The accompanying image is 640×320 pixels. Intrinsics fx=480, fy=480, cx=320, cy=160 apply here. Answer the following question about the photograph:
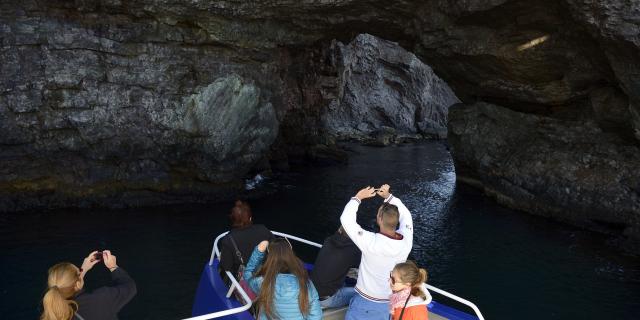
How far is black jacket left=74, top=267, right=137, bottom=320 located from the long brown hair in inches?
56.0

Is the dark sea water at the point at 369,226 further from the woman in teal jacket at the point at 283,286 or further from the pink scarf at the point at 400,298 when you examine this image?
the pink scarf at the point at 400,298

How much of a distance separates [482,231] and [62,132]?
1612cm

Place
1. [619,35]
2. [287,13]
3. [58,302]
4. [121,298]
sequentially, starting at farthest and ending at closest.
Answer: [287,13], [619,35], [121,298], [58,302]

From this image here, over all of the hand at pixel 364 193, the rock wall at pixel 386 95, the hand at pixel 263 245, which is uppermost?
the hand at pixel 364 193

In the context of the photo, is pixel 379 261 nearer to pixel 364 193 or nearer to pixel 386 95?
pixel 364 193

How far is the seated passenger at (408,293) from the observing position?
16.0ft

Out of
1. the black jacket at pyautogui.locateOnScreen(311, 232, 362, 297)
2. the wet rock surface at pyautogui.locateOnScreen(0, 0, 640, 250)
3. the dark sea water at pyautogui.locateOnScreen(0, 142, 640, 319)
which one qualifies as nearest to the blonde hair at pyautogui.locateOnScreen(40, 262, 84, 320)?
the black jacket at pyautogui.locateOnScreen(311, 232, 362, 297)

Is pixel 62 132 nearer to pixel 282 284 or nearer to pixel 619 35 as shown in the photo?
pixel 282 284

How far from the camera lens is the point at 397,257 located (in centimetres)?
560

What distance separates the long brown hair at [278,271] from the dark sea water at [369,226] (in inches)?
233

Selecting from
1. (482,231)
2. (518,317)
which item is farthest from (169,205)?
(518,317)

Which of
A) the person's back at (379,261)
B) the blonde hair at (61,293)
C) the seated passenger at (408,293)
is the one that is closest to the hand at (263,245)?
the person's back at (379,261)

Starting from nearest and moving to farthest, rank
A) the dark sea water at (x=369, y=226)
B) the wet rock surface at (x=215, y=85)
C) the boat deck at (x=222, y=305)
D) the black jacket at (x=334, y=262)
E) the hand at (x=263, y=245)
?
the hand at (x=263, y=245)
the black jacket at (x=334, y=262)
the boat deck at (x=222, y=305)
the dark sea water at (x=369, y=226)
the wet rock surface at (x=215, y=85)

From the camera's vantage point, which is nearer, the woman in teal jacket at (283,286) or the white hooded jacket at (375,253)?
the woman in teal jacket at (283,286)
